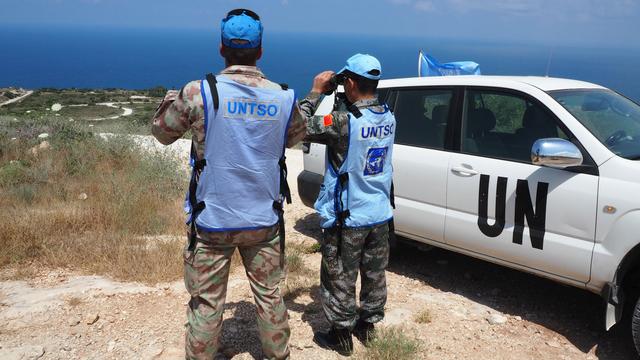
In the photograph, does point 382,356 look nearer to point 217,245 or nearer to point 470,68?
point 217,245

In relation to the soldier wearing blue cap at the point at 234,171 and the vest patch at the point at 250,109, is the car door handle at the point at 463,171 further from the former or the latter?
the vest patch at the point at 250,109

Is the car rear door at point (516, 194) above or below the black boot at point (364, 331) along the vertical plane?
above

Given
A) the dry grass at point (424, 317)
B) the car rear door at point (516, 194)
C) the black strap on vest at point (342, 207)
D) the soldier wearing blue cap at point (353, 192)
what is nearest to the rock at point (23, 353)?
the soldier wearing blue cap at point (353, 192)

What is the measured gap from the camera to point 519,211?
13.0 ft

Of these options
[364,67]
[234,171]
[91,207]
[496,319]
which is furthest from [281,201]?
[91,207]

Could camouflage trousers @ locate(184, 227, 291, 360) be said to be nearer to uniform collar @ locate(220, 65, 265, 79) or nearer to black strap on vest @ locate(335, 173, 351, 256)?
black strap on vest @ locate(335, 173, 351, 256)

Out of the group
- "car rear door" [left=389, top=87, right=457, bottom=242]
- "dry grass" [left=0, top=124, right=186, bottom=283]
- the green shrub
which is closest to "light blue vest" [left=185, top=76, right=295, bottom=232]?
the green shrub

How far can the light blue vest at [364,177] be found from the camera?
3.26m

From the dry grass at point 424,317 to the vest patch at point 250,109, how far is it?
2096 mm

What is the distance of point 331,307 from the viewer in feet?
11.6

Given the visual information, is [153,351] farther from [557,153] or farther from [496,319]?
[557,153]

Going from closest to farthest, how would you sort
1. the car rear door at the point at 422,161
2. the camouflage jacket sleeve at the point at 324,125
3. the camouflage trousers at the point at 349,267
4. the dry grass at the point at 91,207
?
the camouflage jacket sleeve at the point at 324,125
the camouflage trousers at the point at 349,267
the car rear door at the point at 422,161
the dry grass at the point at 91,207

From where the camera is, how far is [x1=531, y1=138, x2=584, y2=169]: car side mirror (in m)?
3.58

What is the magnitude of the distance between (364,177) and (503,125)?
1643mm
